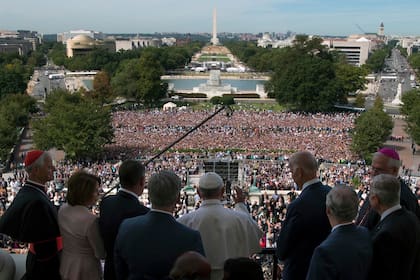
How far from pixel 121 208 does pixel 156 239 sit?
663 millimetres

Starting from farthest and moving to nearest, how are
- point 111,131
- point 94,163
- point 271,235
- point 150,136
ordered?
point 150,136
point 111,131
point 94,163
point 271,235

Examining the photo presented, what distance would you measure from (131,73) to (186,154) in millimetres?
25324

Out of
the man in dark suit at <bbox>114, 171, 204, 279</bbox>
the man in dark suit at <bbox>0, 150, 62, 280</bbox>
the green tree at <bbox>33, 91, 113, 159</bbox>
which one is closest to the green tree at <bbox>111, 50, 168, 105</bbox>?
the green tree at <bbox>33, 91, 113, 159</bbox>

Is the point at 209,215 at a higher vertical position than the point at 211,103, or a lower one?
higher

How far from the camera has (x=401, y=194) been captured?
385cm

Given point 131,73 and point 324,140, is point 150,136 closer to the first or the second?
point 324,140

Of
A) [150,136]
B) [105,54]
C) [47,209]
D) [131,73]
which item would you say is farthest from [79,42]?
[47,209]

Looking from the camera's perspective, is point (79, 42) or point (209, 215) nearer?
point (209, 215)

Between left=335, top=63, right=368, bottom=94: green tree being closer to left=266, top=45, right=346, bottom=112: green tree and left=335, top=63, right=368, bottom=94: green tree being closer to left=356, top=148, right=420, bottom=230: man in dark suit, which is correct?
left=266, top=45, right=346, bottom=112: green tree

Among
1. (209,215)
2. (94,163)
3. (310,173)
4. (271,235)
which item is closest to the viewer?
(209,215)

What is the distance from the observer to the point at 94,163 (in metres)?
24.0

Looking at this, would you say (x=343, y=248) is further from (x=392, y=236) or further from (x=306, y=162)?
(x=306, y=162)

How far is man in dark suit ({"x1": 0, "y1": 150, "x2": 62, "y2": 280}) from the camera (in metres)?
3.61

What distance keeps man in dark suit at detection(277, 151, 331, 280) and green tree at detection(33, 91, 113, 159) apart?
2214cm
